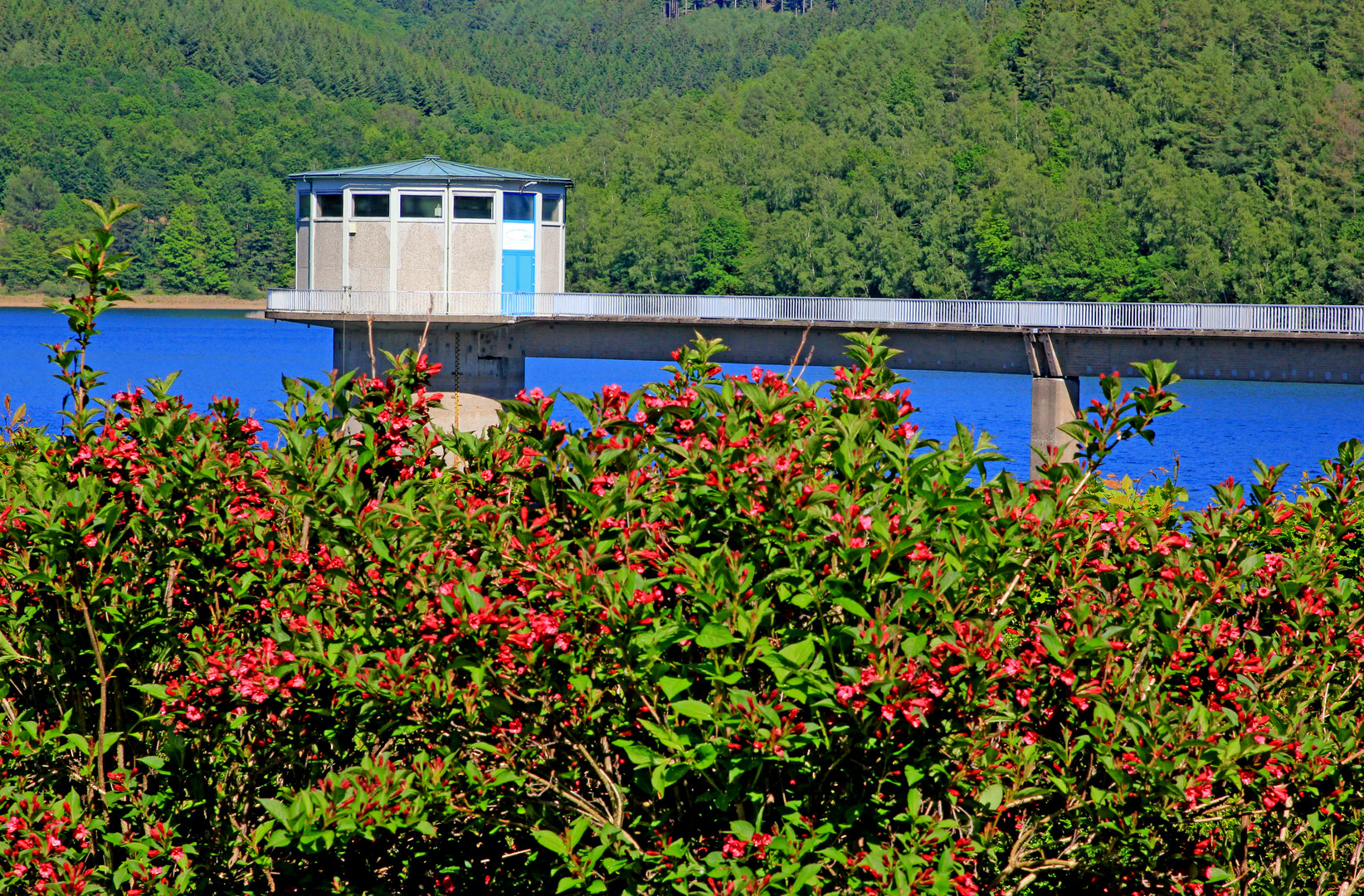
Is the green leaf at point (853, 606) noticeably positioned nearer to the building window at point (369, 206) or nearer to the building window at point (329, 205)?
the building window at point (369, 206)

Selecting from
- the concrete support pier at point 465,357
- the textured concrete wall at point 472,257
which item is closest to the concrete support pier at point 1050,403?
the concrete support pier at point 465,357

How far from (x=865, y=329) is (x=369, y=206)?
617 inches

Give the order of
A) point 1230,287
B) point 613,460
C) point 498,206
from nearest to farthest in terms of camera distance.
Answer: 1. point 613,460
2. point 498,206
3. point 1230,287

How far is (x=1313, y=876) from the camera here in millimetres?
7012

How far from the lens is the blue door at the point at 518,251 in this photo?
47.4 m

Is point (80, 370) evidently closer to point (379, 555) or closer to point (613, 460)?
point (379, 555)

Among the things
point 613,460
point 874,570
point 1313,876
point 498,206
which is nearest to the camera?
point 874,570

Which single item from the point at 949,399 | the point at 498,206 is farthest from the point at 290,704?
the point at 949,399

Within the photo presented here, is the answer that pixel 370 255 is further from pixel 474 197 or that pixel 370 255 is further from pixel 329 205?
pixel 474 197

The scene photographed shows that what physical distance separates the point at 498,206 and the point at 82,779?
41894mm

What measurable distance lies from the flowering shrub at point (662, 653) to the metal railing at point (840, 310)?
37939 mm

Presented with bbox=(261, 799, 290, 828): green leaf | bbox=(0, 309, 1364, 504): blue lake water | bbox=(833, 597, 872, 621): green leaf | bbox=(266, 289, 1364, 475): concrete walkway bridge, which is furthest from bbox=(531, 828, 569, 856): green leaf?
Answer: bbox=(266, 289, 1364, 475): concrete walkway bridge

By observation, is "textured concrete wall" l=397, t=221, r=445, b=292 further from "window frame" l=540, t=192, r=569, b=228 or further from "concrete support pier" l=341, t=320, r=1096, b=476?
"window frame" l=540, t=192, r=569, b=228

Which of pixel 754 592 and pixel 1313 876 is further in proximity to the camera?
pixel 1313 876
